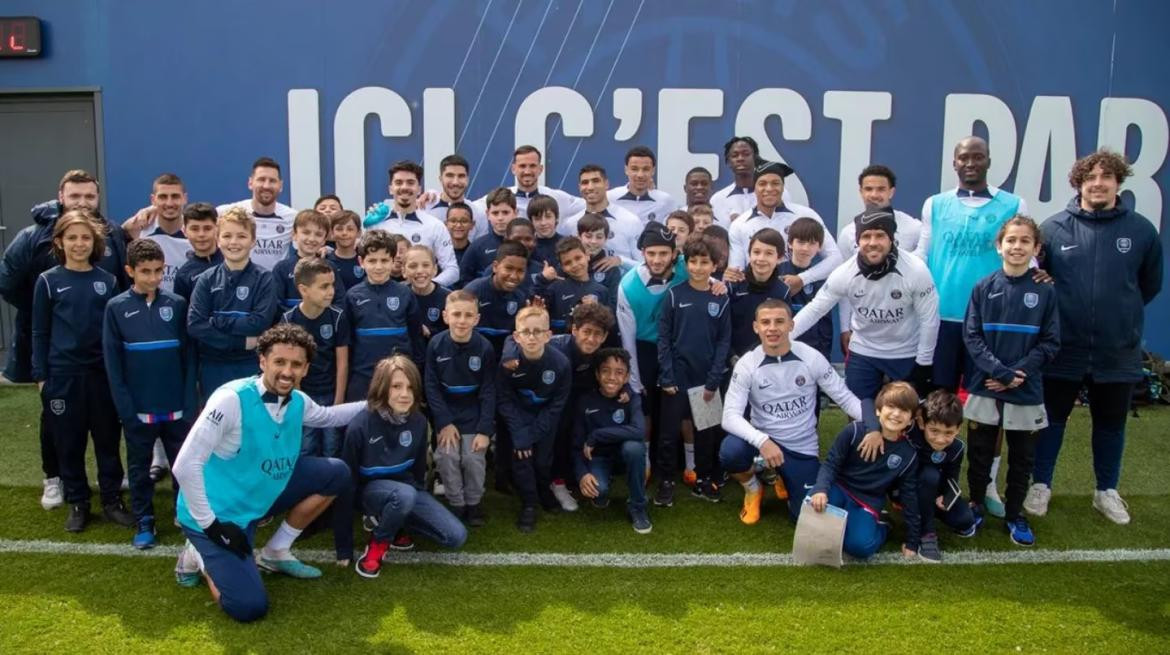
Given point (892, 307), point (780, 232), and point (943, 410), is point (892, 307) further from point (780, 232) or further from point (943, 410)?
point (780, 232)

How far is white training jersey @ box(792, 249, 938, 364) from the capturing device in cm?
436

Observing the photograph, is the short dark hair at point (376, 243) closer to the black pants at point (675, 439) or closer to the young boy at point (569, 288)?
the young boy at point (569, 288)

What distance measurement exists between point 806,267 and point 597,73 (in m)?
2.77

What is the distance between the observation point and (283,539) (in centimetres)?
376

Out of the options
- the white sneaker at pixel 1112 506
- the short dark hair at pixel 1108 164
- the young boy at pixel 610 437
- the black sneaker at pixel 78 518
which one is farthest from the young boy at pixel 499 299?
→ the white sneaker at pixel 1112 506

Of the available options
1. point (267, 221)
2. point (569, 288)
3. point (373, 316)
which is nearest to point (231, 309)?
point (373, 316)

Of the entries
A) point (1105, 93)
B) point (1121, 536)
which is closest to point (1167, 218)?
point (1105, 93)

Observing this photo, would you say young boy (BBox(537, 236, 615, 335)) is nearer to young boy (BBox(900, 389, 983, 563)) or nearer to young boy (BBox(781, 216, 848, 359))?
young boy (BBox(781, 216, 848, 359))

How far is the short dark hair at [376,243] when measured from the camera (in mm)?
4402

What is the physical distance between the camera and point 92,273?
13.5 ft

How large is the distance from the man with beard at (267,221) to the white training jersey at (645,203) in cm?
214

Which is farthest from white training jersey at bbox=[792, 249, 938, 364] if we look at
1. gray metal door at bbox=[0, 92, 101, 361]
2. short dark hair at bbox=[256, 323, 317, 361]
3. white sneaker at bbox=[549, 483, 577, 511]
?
gray metal door at bbox=[0, 92, 101, 361]

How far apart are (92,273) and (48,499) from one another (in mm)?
1272

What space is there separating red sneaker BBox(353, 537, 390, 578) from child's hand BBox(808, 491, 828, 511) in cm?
190
